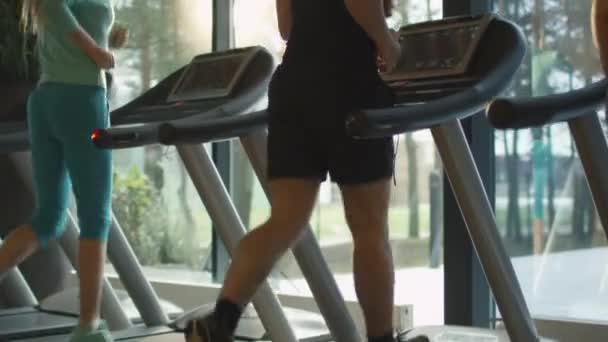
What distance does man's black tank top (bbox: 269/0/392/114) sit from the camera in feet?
7.55

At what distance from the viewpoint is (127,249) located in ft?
13.2

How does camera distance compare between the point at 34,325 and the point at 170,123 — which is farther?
the point at 34,325

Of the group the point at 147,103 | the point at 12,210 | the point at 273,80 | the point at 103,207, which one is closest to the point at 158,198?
the point at 12,210

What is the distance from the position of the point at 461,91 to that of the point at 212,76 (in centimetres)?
128

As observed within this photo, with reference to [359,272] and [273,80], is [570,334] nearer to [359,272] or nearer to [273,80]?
[359,272]

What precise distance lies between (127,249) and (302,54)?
193 centimetres

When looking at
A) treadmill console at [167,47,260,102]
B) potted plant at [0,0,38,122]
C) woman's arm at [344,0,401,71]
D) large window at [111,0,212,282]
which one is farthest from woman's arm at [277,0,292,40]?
large window at [111,0,212,282]

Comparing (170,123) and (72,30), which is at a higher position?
(72,30)

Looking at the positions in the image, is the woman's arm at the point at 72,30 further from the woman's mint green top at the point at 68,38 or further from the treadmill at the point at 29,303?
the treadmill at the point at 29,303

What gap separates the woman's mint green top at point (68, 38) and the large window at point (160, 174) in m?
2.25

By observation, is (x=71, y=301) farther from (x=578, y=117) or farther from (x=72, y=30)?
(x=578, y=117)

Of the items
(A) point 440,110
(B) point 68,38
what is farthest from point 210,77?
(A) point 440,110

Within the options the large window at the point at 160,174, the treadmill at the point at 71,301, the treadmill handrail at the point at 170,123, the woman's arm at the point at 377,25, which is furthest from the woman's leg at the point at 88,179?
the large window at the point at 160,174

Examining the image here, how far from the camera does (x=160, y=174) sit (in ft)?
18.5
